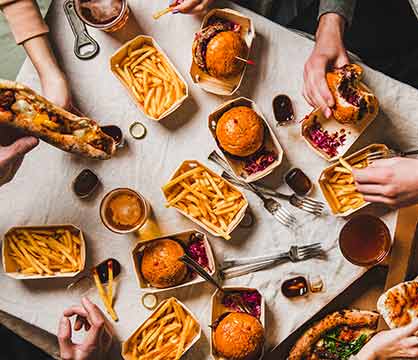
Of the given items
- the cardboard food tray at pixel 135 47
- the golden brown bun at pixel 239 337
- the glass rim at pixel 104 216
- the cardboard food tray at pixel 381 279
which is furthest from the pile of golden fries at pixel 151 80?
the cardboard food tray at pixel 381 279

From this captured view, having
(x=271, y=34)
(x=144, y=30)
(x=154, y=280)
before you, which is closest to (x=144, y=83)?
(x=144, y=30)

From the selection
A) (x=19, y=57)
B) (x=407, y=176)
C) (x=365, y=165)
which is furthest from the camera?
(x=19, y=57)

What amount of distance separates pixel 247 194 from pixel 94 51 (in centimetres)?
108

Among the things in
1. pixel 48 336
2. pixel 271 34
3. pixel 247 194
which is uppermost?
pixel 271 34

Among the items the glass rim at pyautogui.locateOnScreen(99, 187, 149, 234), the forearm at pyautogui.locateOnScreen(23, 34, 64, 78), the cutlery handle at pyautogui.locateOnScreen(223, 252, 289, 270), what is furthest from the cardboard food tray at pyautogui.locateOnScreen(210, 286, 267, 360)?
the forearm at pyautogui.locateOnScreen(23, 34, 64, 78)

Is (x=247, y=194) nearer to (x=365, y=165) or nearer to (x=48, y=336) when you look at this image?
→ (x=365, y=165)

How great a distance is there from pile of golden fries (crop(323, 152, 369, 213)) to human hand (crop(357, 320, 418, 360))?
24.2 inches

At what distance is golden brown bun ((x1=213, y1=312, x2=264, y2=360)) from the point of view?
294 cm

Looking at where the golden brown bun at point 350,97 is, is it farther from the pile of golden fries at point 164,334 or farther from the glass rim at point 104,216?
the pile of golden fries at point 164,334

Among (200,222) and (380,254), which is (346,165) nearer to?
(380,254)

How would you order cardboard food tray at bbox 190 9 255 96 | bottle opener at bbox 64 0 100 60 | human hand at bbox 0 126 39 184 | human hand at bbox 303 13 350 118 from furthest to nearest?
bottle opener at bbox 64 0 100 60 → cardboard food tray at bbox 190 9 255 96 → human hand at bbox 303 13 350 118 → human hand at bbox 0 126 39 184

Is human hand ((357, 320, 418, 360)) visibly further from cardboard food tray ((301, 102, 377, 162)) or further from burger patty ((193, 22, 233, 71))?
burger patty ((193, 22, 233, 71))

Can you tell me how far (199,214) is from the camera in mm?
3078

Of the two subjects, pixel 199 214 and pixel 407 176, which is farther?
pixel 199 214
